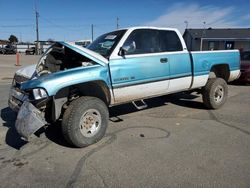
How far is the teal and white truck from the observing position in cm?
426

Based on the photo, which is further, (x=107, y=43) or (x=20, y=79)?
(x=107, y=43)

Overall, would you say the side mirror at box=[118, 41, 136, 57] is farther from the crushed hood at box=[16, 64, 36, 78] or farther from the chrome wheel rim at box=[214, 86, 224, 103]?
the chrome wheel rim at box=[214, 86, 224, 103]

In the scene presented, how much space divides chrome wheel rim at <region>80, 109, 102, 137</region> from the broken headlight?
2.38 ft

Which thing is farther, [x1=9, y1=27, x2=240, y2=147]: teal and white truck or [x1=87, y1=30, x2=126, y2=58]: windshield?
[x1=87, y1=30, x2=126, y2=58]: windshield

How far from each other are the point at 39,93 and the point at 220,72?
5229 mm

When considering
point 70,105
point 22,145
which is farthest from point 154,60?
point 22,145

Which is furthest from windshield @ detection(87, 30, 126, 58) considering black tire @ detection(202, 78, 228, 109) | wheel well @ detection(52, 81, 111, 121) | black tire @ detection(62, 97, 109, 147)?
black tire @ detection(202, 78, 228, 109)

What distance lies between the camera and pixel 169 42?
6.12 metres

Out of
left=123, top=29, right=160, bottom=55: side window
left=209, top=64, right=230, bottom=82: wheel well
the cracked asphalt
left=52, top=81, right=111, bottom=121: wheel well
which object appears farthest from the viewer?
left=209, top=64, right=230, bottom=82: wheel well

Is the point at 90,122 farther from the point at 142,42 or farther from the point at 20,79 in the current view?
the point at 142,42

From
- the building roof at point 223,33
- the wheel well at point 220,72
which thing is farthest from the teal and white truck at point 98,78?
the building roof at point 223,33

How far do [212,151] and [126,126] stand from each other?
6.33 feet

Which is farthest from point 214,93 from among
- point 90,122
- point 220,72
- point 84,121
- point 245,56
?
point 245,56

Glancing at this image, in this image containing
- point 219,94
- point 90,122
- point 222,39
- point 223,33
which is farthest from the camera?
point 223,33
